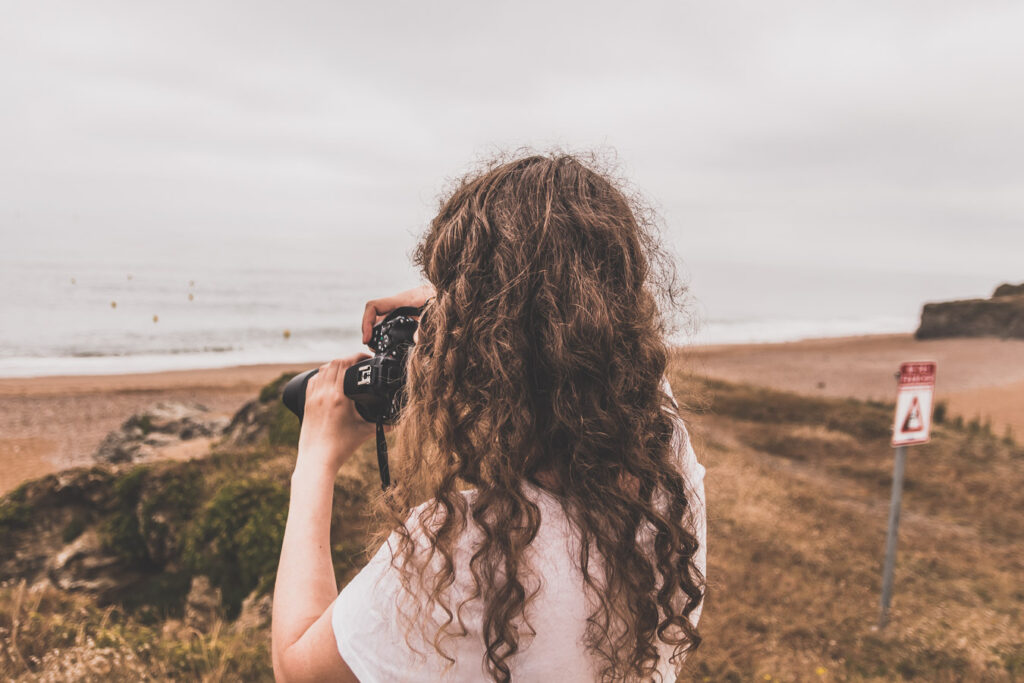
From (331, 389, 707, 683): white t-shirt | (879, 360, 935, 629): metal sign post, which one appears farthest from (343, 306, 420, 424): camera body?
(879, 360, 935, 629): metal sign post

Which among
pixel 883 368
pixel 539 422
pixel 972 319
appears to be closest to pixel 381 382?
pixel 539 422

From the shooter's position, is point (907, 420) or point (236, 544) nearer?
point (236, 544)

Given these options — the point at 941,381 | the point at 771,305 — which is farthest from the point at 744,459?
the point at 771,305

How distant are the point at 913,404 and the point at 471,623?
163 inches

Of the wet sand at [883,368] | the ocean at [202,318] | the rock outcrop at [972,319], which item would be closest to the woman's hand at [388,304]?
the ocean at [202,318]

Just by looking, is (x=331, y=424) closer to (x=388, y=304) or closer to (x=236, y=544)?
(x=388, y=304)

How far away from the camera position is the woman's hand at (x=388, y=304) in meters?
1.45

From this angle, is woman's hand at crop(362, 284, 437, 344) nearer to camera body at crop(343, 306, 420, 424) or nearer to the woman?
camera body at crop(343, 306, 420, 424)

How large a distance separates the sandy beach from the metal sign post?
329 cm

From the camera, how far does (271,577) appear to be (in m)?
3.18

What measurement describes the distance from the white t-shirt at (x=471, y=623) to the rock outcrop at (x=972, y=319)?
3871 centimetres

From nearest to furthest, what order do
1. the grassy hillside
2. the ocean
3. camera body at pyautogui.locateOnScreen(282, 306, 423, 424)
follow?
camera body at pyautogui.locateOnScreen(282, 306, 423, 424) < the grassy hillside < the ocean

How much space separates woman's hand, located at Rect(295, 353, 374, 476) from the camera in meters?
1.14

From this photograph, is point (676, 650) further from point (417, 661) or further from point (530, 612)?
point (417, 661)
